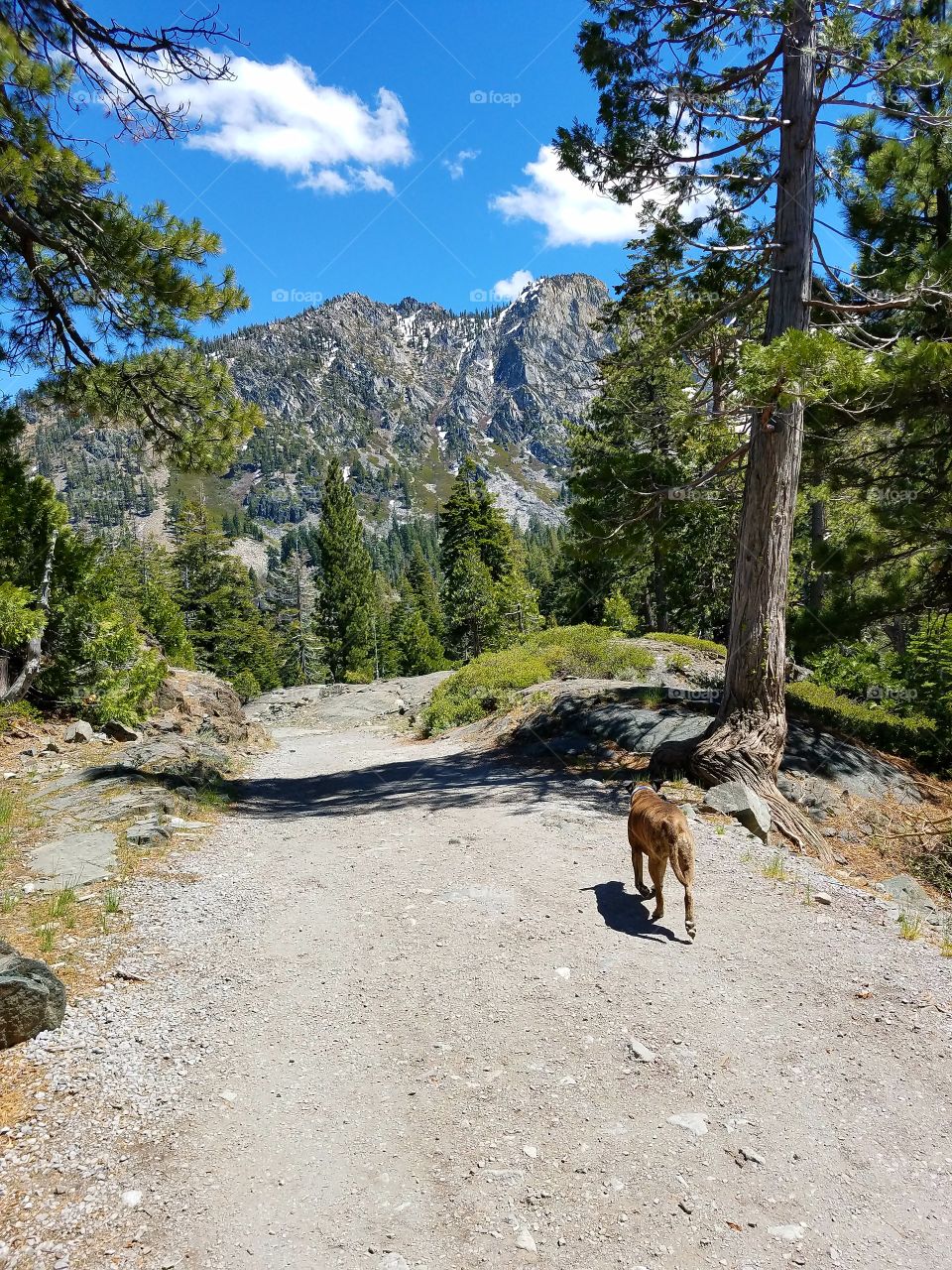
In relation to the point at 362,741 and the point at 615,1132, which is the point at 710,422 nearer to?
the point at 615,1132

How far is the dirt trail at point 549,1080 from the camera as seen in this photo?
8.12ft

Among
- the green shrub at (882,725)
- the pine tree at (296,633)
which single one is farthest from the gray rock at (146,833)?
the pine tree at (296,633)

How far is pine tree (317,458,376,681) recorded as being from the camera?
5159 centimetres

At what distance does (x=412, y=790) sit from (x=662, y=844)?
232 inches

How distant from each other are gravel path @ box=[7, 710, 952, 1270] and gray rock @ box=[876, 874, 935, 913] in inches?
22.6

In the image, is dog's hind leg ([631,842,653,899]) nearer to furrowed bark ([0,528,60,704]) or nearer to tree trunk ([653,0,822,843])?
tree trunk ([653,0,822,843])

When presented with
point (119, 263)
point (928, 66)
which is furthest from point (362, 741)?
point (928, 66)

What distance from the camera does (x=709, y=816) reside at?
7.02 m

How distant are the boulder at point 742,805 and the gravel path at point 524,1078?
0.86 metres

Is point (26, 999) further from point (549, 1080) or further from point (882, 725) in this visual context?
point (882, 725)

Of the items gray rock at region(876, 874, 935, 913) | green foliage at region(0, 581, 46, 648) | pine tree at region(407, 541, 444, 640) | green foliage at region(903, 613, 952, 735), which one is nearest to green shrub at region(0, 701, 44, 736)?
green foliage at region(0, 581, 46, 648)

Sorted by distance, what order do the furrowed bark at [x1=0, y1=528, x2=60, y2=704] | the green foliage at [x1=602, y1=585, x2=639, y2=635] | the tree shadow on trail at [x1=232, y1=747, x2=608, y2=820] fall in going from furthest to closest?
the green foliage at [x1=602, y1=585, x2=639, y2=635] < the furrowed bark at [x1=0, y1=528, x2=60, y2=704] < the tree shadow on trail at [x1=232, y1=747, x2=608, y2=820]

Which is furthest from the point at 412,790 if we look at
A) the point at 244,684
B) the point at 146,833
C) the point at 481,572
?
the point at 244,684

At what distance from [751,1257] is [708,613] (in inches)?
1335
